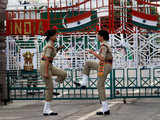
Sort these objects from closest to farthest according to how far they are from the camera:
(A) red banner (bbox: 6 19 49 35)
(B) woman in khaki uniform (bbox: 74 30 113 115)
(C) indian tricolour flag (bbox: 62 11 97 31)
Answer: (B) woman in khaki uniform (bbox: 74 30 113 115)
(A) red banner (bbox: 6 19 49 35)
(C) indian tricolour flag (bbox: 62 11 97 31)

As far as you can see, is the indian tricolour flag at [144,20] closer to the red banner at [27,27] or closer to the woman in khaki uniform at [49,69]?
the red banner at [27,27]

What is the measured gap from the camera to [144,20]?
14.7 m

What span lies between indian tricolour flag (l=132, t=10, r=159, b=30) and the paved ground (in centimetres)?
220

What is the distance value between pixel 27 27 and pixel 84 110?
3.13 metres

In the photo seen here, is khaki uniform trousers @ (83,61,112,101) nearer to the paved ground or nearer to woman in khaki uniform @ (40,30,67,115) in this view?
the paved ground

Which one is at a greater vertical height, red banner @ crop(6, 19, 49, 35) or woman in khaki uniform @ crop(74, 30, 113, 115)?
red banner @ crop(6, 19, 49, 35)

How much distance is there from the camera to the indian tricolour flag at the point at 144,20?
1468 centimetres

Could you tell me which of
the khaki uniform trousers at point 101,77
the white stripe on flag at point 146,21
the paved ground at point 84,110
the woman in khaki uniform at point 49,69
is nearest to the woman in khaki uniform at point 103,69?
the khaki uniform trousers at point 101,77

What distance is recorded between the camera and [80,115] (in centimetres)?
1112

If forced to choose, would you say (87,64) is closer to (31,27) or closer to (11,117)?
(11,117)

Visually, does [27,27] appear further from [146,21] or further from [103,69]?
[103,69]

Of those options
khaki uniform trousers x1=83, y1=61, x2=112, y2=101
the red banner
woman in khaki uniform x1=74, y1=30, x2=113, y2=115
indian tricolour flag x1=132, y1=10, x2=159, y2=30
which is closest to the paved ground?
woman in khaki uniform x1=74, y1=30, x2=113, y2=115

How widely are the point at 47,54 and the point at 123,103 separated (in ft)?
12.3

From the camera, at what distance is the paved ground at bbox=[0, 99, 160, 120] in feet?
35.2
